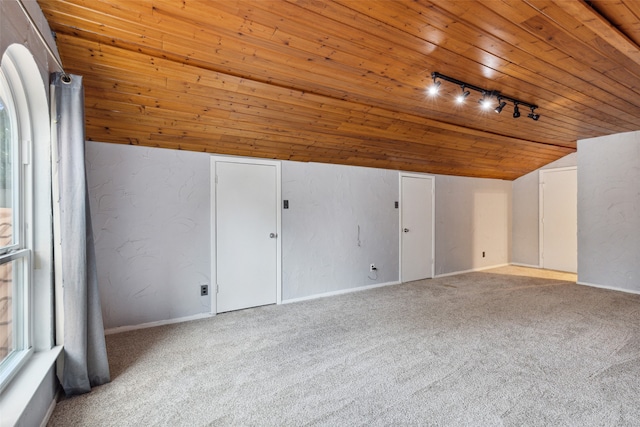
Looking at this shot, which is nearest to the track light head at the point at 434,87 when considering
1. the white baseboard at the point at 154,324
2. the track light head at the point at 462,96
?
the track light head at the point at 462,96

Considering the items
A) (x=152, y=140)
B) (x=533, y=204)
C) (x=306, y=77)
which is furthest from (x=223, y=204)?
(x=533, y=204)

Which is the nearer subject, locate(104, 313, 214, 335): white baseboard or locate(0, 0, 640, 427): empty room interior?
locate(0, 0, 640, 427): empty room interior

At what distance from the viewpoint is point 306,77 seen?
2557mm

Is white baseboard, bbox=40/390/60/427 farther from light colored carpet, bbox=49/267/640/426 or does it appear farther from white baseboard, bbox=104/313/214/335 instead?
white baseboard, bbox=104/313/214/335

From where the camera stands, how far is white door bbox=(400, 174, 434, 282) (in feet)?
16.5

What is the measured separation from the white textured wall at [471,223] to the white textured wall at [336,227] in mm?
1146

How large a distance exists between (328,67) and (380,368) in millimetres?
2382

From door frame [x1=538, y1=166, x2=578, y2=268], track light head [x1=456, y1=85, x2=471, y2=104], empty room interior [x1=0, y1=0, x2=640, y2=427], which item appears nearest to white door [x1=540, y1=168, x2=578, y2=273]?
door frame [x1=538, y1=166, x2=578, y2=268]

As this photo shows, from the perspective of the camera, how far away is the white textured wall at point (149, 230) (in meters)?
3.01

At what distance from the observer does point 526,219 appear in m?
6.29

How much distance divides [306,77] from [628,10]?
220 centimetres

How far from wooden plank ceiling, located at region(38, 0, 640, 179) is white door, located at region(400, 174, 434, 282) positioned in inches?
49.0

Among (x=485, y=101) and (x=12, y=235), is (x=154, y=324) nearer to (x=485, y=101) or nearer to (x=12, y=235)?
(x=12, y=235)

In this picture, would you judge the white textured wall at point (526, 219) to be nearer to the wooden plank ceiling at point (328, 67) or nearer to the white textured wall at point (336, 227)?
the wooden plank ceiling at point (328, 67)
